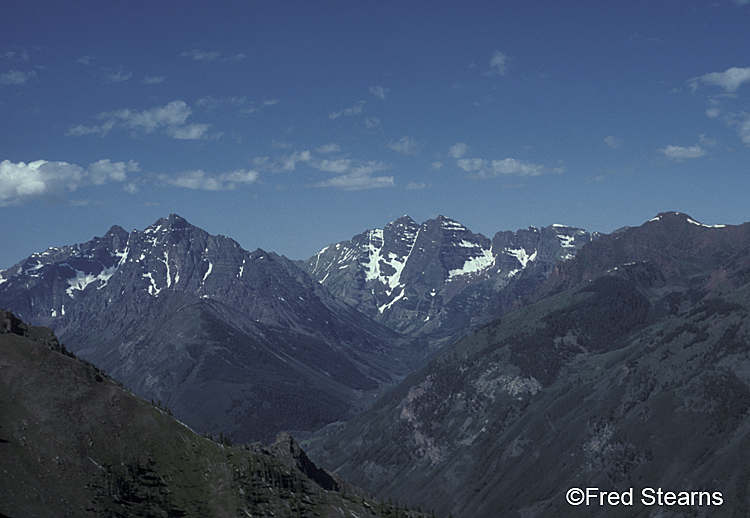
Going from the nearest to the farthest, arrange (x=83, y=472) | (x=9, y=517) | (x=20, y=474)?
(x=9, y=517) → (x=20, y=474) → (x=83, y=472)

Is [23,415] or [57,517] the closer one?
[57,517]

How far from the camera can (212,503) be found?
196 metres

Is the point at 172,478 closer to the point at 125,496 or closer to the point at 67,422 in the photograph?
the point at 125,496

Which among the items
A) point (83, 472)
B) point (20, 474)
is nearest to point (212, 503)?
point (83, 472)

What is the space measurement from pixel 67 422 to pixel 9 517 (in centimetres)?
4292

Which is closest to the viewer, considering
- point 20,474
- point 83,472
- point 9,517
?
point 9,517

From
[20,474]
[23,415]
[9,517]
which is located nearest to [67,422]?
[23,415]

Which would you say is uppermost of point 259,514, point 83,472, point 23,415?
point 23,415

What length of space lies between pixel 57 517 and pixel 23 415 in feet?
125

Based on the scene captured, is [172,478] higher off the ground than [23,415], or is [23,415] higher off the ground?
[23,415]

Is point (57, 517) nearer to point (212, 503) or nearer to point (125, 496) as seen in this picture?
point (125, 496)

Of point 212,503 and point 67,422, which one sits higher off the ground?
point 67,422

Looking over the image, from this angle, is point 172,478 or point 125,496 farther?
point 172,478

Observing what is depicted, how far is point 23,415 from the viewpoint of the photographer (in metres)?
194
